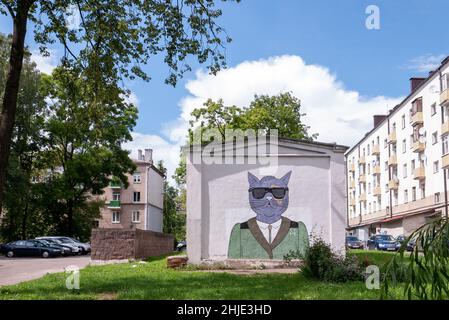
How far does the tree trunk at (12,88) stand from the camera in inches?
499

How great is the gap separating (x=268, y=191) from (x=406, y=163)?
45.8 meters

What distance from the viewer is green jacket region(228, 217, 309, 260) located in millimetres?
19281

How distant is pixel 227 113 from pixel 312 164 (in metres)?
24.8

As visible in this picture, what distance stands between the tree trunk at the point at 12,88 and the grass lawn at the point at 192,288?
9.06 ft

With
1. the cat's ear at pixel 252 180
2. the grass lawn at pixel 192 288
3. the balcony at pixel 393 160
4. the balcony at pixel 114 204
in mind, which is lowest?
the grass lawn at pixel 192 288

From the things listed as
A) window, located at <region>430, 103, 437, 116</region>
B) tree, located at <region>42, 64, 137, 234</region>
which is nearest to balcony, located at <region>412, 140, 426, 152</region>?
window, located at <region>430, 103, 437, 116</region>

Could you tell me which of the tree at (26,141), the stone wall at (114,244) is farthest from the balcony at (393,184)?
the stone wall at (114,244)

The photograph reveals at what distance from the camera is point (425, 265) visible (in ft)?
12.2

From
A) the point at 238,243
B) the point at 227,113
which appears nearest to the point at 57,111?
the point at 227,113

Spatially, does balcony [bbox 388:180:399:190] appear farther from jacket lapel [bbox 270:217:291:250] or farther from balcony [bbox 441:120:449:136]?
jacket lapel [bbox 270:217:291:250]

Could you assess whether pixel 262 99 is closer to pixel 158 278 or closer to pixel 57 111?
pixel 57 111

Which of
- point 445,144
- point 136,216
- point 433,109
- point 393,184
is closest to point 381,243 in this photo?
point 445,144

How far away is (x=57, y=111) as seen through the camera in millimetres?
48719

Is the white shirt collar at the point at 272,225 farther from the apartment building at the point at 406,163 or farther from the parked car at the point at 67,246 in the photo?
the parked car at the point at 67,246
